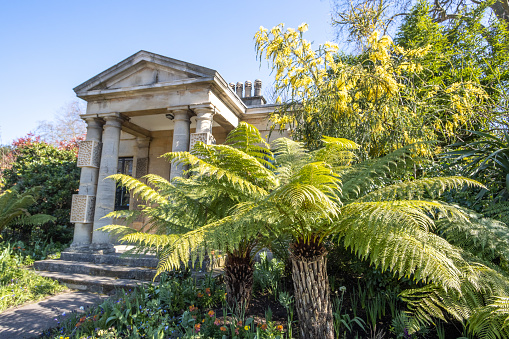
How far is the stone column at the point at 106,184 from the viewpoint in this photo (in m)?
7.06

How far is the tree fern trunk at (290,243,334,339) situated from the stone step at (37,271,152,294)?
3262 mm

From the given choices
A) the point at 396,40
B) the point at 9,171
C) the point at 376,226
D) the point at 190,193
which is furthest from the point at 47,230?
the point at 396,40

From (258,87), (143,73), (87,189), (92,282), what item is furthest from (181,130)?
(258,87)

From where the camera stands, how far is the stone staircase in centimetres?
522

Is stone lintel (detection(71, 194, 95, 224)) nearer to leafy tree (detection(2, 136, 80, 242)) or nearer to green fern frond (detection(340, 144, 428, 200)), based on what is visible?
leafy tree (detection(2, 136, 80, 242))

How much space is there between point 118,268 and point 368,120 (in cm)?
529

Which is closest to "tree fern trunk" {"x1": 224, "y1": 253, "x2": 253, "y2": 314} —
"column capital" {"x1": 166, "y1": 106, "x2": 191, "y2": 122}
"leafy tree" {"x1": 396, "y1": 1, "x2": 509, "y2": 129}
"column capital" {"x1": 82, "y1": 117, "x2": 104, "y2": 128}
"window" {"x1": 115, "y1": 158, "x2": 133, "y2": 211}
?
"column capital" {"x1": 166, "y1": 106, "x2": 191, "y2": 122}

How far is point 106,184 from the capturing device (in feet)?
23.7

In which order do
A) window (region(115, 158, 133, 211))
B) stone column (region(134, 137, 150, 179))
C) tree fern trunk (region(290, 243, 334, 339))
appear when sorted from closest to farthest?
1. tree fern trunk (region(290, 243, 334, 339))
2. stone column (region(134, 137, 150, 179))
3. window (region(115, 158, 133, 211))

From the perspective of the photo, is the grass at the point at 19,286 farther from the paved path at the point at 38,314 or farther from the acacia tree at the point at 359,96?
the acacia tree at the point at 359,96

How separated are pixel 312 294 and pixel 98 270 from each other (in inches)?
193

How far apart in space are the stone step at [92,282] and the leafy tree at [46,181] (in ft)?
12.3

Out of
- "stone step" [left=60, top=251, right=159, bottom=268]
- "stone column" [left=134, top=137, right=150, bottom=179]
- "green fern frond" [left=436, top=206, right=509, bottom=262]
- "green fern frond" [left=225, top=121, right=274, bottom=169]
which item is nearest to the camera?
"green fern frond" [left=436, top=206, right=509, bottom=262]

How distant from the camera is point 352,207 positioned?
218cm
